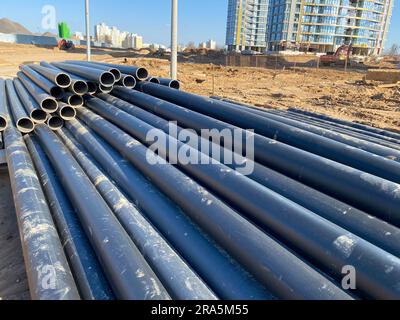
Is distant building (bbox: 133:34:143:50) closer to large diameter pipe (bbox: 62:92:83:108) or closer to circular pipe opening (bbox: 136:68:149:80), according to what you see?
circular pipe opening (bbox: 136:68:149:80)

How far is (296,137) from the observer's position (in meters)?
3.21

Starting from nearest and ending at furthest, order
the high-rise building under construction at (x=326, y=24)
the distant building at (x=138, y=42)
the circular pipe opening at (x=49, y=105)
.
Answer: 1. the circular pipe opening at (x=49, y=105)
2. the high-rise building under construction at (x=326, y=24)
3. the distant building at (x=138, y=42)

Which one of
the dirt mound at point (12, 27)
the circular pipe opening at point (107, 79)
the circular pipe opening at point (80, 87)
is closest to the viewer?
the circular pipe opening at point (80, 87)

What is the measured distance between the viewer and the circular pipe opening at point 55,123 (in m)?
4.63

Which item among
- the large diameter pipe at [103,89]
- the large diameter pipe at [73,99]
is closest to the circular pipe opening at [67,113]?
the large diameter pipe at [73,99]

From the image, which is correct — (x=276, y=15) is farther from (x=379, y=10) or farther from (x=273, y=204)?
(x=273, y=204)

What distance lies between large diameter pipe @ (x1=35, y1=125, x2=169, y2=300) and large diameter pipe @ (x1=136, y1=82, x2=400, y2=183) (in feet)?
5.90

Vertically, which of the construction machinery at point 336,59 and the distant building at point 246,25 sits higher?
the distant building at point 246,25

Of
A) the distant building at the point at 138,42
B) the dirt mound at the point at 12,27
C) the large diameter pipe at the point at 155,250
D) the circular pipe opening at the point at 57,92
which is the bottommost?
the large diameter pipe at the point at 155,250

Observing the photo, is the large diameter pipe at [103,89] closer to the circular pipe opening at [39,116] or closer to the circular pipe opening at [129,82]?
the circular pipe opening at [129,82]

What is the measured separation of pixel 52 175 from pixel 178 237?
1.92m

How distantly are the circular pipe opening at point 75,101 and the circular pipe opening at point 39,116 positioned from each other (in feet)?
1.45

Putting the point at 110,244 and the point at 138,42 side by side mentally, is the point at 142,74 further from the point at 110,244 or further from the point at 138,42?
the point at 138,42

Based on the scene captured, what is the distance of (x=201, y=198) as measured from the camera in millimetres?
2451
